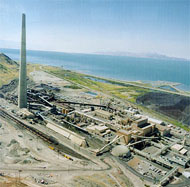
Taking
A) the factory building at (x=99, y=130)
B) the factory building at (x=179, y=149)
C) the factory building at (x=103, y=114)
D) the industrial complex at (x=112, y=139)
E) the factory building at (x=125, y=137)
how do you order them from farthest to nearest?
the factory building at (x=103, y=114) → the factory building at (x=99, y=130) → the factory building at (x=125, y=137) → the factory building at (x=179, y=149) → the industrial complex at (x=112, y=139)

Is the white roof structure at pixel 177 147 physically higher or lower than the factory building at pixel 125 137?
lower

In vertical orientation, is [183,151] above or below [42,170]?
below

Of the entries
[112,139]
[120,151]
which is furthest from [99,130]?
[120,151]

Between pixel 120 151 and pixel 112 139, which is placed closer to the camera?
pixel 120 151

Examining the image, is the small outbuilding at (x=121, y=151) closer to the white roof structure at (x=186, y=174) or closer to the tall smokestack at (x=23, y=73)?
the white roof structure at (x=186, y=174)

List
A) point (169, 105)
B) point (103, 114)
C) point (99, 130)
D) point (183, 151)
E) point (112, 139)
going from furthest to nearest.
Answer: point (169, 105)
point (103, 114)
point (99, 130)
point (112, 139)
point (183, 151)

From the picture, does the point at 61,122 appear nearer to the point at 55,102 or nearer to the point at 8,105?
the point at 55,102

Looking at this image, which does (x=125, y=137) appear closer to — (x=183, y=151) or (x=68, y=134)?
(x=183, y=151)

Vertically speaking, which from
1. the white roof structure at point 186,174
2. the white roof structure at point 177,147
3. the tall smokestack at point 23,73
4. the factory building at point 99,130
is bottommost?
the white roof structure at point 186,174

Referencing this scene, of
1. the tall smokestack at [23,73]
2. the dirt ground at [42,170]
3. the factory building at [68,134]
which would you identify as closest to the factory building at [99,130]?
the factory building at [68,134]
